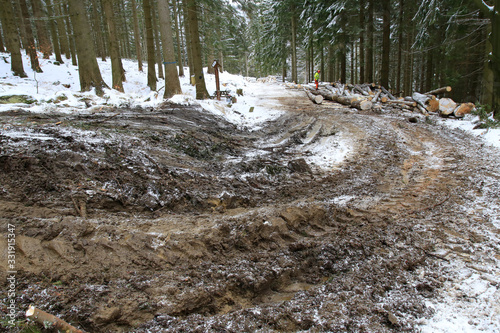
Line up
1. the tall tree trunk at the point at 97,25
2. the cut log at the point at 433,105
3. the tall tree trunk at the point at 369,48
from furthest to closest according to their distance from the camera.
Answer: the tall tree trunk at the point at 97,25, the tall tree trunk at the point at 369,48, the cut log at the point at 433,105

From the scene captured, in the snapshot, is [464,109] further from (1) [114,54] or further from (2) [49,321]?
(1) [114,54]

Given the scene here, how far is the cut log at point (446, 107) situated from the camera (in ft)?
33.8

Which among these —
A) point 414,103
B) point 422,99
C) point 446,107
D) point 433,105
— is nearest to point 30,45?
point 414,103

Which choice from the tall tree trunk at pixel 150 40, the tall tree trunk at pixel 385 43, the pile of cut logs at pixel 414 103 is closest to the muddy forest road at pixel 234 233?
the pile of cut logs at pixel 414 103

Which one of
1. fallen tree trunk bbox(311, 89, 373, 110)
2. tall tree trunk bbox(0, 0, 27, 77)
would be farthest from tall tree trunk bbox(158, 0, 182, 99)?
fallen tree trunk bbox(311, 89, 373, 110)

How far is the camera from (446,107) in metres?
10.4

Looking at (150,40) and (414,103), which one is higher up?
(150,40)

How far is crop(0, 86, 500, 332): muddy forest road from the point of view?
7.19 ft

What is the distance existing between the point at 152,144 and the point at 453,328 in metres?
5.30

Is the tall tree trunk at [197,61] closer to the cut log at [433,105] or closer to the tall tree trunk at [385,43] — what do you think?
the cut log at [433,105]

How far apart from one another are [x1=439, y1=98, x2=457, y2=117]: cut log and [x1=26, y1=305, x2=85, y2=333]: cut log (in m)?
13.1

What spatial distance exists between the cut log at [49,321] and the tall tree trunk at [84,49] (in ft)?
28.3

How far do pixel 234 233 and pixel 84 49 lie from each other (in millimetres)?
9463

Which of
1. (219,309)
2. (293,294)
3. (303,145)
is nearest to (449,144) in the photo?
(303,145)
